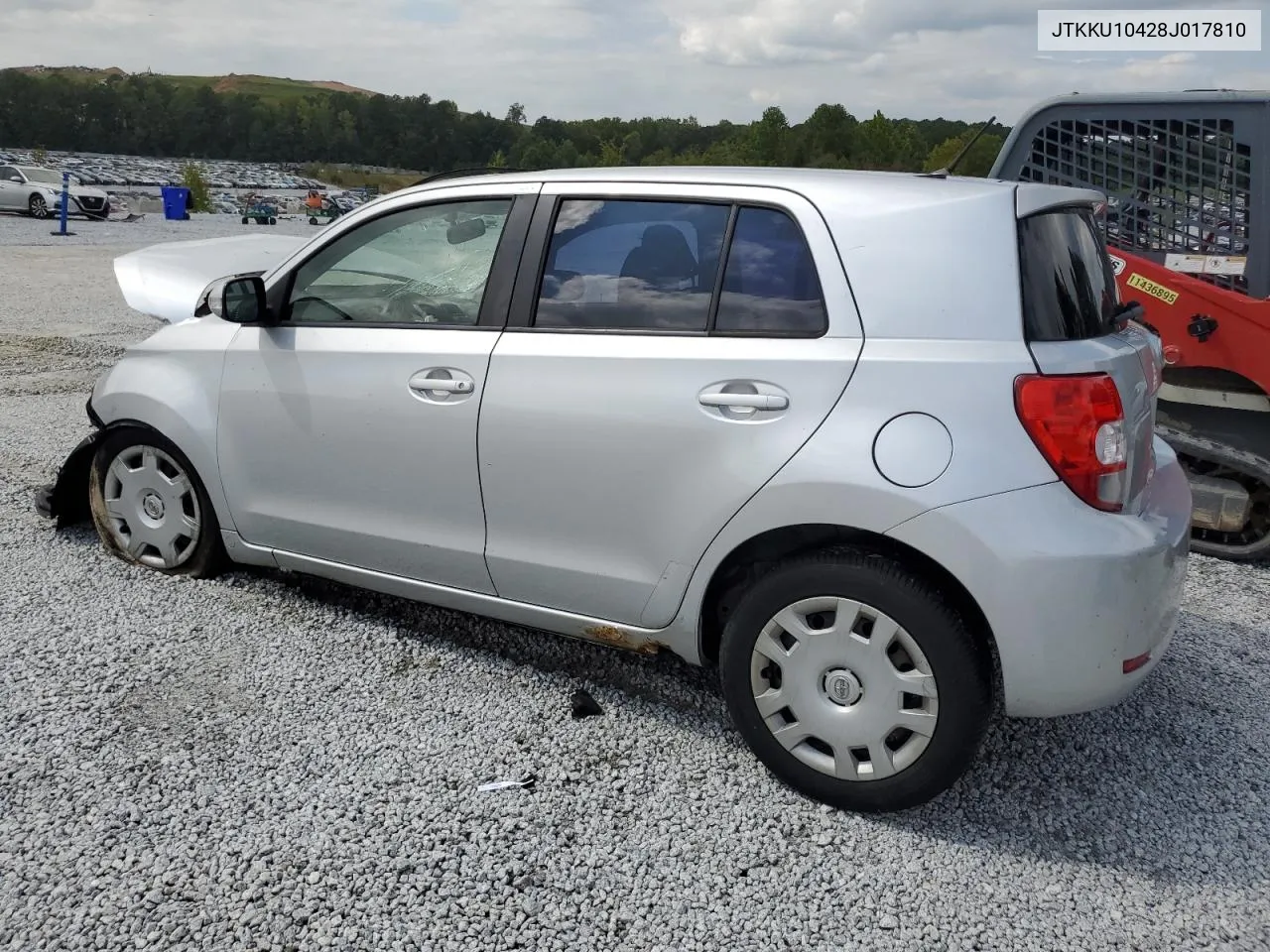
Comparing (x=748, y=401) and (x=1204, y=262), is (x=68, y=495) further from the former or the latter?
(x=1204, y=262)

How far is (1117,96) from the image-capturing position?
5.64m

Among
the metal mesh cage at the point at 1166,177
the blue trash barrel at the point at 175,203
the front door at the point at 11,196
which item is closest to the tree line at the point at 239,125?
the blue trash barrel at the point at 175,203

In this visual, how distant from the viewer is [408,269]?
395cm

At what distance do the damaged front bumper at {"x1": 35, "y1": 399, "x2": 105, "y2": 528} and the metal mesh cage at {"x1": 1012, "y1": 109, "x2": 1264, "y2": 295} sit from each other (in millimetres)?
5201

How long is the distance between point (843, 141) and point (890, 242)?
79956 millimetres

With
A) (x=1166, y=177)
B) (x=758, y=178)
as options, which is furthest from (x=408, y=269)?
(x=1166, y=177)

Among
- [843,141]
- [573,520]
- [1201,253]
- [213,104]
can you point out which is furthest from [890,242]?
[213,104]

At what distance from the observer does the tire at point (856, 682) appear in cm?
289

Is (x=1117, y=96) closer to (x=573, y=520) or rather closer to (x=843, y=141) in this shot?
(x=573, y=520)

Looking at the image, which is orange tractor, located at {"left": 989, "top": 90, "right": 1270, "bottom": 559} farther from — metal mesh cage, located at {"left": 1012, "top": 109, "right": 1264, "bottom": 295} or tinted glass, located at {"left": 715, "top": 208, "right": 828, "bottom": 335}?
tinted glass, located at {"left": 715, "top": 208, "right": 828, "bottom": 335}

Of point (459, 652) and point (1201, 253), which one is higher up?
point (1201, 253)

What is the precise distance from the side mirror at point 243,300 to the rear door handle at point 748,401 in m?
1.87

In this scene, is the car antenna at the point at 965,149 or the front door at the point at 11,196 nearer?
the car antenna at the point at 965,149

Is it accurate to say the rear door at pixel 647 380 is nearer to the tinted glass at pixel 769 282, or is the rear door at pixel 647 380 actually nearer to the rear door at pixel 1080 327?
the tinted glass at pixel 769 282
